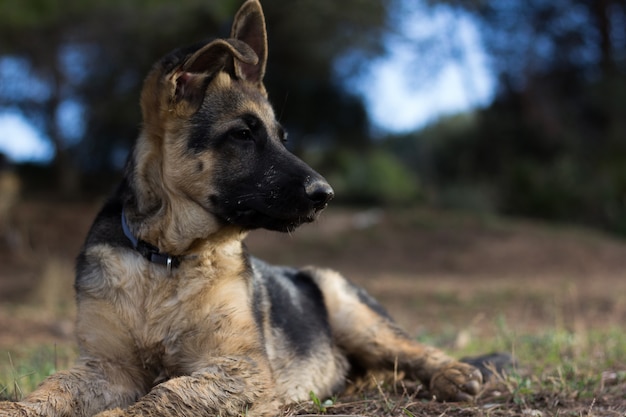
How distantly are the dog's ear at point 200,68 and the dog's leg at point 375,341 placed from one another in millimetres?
1955

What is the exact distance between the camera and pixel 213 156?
4.32 m

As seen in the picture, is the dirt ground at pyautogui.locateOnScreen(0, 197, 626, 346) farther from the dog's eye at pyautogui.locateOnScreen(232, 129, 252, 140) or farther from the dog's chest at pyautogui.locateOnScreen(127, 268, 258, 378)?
the dog's eye at pyautogui.locateOnScreen(232, 129, 252, 140)

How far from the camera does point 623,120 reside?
23078 millimetres

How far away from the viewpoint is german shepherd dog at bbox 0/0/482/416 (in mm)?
4059

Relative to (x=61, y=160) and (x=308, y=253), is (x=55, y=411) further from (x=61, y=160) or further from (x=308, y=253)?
(x=61, y=160)

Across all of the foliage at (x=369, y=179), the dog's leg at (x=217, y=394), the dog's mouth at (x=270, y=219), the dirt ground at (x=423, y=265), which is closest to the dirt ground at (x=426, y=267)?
the dirt ground at (x=423, y=265)

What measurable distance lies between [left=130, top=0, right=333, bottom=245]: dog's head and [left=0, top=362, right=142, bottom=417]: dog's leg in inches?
38.7

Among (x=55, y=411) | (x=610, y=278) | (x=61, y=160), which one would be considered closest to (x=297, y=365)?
(x=55, y=411)

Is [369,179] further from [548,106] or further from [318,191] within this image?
[318,191]

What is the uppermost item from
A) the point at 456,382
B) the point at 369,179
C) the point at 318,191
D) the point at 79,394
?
the point at 318,191

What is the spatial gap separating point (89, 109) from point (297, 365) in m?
19.2

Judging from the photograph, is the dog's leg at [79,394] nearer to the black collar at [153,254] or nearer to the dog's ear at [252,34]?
the black collar at [153,254]

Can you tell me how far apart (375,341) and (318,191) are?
1727mm

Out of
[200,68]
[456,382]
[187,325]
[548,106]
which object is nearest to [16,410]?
[187,325]
